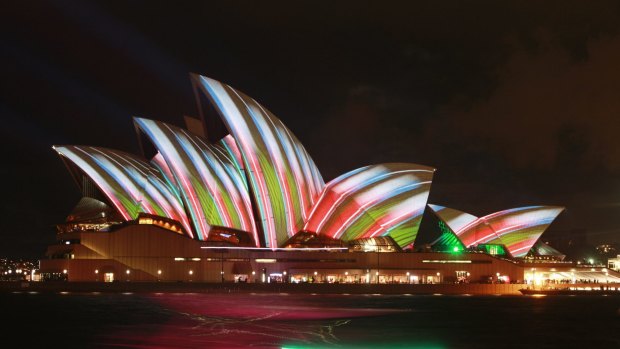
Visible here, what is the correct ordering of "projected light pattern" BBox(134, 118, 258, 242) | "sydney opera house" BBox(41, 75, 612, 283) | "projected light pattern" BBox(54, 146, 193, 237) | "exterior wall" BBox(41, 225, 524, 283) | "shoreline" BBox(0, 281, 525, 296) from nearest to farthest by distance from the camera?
1. "shoreline" BBox(0, 281, 525, 296)
2. "projected light pattern" BBox(134, 118, 258, 242)
3. "sydney opera house" BBox(41, 75, 612, 283)
4. "projected light pattern" BBox(54, 146, 193, 237)
5. "exterior wall" BBox(41, 225, 524, 283)

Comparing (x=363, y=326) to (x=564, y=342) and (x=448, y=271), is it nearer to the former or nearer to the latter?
(x=564, y=342)

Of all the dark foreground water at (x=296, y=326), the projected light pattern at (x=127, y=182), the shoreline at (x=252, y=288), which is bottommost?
the dark foreground water at (x=296, y=326)

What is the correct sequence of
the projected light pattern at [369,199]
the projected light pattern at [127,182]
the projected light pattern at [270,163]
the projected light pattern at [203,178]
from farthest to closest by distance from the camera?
the projected light pattern at [369,199] → the projected light pattern at [127,182] → the projected light pattern at [203,178] → the projected light pattern at [270,163]

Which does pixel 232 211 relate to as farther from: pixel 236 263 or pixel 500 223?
pixel 500 223

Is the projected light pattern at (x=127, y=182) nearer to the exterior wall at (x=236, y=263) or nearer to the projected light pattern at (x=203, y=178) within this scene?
the exterior wall at (x=236, y=263)

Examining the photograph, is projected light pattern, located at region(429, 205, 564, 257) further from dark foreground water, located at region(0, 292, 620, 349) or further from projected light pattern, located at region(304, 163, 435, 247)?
dark foreground water, located at region(0, 292, 620, 349)

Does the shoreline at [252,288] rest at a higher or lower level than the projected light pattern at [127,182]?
lower

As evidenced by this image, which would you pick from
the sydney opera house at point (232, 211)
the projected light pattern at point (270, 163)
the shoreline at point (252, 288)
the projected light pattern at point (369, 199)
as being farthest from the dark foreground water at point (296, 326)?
the projected light pattern at point (369, 199)

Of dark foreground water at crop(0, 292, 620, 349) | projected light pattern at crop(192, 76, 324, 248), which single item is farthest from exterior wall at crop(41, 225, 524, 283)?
dark foreground water at crop(0, 292, 620, 349)
